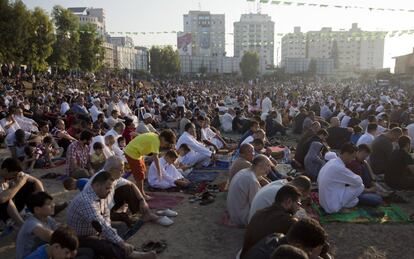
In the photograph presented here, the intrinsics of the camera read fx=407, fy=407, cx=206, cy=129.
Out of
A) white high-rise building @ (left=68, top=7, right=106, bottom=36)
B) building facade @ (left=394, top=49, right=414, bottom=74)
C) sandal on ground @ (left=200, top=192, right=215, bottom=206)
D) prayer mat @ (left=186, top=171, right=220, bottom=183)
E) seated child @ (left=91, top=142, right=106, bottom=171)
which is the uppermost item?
white high-rise building @ (left=68, top=7, right=106, bottom=36)

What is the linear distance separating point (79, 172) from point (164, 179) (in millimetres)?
1775

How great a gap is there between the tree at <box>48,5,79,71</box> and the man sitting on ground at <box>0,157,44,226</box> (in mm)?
40248

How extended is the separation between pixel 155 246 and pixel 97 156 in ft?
12.5

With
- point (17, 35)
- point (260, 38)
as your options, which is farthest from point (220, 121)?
point (260, 38)

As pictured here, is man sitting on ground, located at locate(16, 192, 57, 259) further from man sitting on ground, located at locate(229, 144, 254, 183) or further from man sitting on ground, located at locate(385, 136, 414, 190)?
man sitting on ground, located at locate(385, 136, 414, 190)

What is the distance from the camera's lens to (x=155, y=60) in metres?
94.6

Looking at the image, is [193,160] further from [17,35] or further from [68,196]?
[17,35]

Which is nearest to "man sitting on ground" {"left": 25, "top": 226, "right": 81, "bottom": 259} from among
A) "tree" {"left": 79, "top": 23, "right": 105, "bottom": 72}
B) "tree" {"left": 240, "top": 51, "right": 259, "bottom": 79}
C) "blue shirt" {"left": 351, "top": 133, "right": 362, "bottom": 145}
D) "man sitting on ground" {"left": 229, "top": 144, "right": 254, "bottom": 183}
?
"man sitting on ground" {"left": 229, "top": 144, "right": 254, "bottom": 183}

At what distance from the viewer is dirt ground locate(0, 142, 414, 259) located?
18.3 ft

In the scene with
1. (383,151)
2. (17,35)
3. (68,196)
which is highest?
(17,35)

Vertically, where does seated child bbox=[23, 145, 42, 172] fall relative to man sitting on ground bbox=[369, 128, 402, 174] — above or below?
below

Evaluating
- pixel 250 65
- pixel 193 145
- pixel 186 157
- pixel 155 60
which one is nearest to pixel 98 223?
pixel 193 145

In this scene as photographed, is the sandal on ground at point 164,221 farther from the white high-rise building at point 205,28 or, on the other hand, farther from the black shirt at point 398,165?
the white high-rise building at point 205,28

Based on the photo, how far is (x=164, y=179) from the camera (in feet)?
27.5
